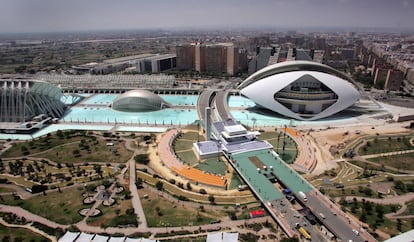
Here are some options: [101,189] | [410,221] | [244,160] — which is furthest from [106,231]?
[410,221]

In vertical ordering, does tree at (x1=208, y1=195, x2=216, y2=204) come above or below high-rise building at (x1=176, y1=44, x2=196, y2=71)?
below

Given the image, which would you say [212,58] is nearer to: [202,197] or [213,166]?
[213,166]

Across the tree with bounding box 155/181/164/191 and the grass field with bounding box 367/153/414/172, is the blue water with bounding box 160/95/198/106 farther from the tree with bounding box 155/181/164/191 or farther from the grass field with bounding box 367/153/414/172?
the grass field with bounding box 367/153/414/172

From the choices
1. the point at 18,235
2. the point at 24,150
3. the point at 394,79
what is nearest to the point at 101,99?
the point at 24,150

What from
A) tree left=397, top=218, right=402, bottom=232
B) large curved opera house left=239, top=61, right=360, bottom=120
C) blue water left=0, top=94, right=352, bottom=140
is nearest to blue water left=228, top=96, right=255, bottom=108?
blue water left=0, top=94, right=352, bottom=140

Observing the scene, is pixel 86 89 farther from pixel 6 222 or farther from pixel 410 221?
pixel 410 221

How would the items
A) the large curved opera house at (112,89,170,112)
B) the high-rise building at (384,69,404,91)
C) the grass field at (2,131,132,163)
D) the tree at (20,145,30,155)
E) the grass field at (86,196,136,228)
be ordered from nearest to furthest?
the grass field at (86,196,136,228)
the grass field at (2,131,132,163)
the tree at (20,145,30,155)
the large curved opera house at (112,89,170,112)
the high-rise building at (384,69,404,91)

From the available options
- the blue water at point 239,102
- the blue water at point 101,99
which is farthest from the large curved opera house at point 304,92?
the blue water at point 101,99
